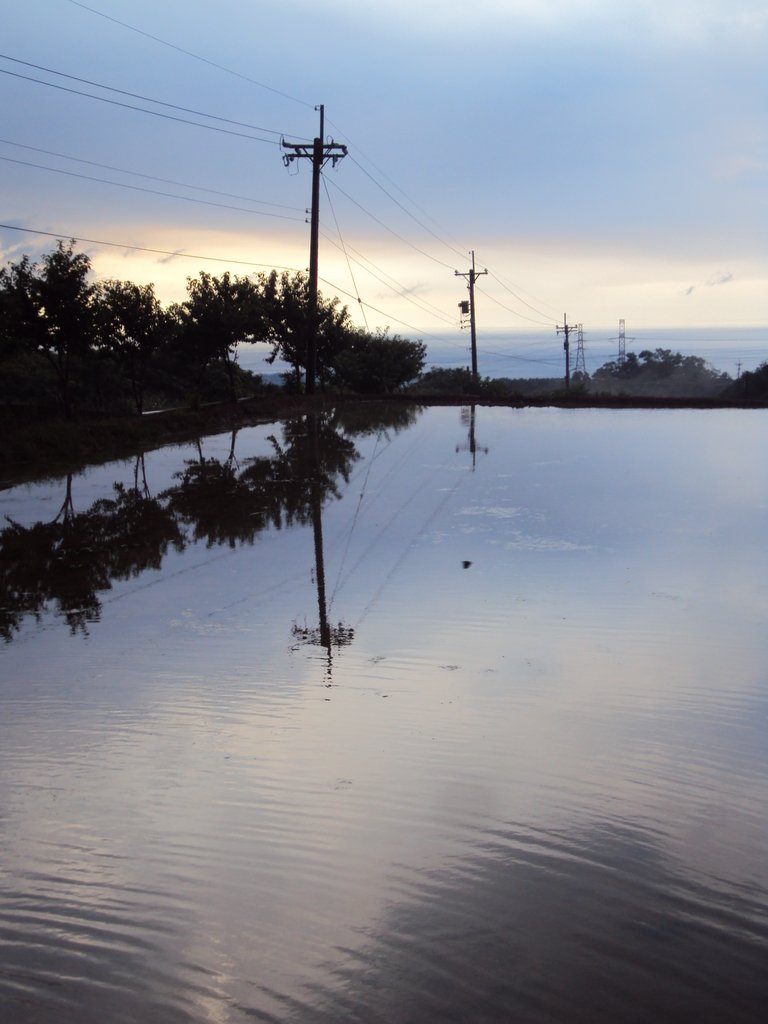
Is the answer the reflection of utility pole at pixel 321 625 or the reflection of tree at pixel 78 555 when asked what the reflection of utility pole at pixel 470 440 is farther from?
the reflection of tree at pixel 78 555

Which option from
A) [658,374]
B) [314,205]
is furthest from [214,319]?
[658,374]

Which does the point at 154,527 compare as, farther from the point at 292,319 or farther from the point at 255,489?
the point at 292,319

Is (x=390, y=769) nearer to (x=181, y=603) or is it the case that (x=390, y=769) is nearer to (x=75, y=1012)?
(x=75, y=1012)

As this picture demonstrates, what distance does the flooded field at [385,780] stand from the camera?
3.54 meters

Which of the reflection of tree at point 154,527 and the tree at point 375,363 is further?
the tree at point 375,363

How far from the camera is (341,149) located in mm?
37688

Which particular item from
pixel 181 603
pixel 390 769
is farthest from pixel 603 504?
pixel 390 769

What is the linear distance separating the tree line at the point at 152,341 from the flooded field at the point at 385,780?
14711 millimetres

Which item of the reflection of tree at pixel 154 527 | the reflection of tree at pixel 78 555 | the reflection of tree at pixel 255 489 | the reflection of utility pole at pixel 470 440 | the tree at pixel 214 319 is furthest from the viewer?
the tree at pixel 214 319

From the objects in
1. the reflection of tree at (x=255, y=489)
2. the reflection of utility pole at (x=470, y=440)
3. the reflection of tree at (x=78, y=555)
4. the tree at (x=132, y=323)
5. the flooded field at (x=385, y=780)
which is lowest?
the flooded field at (x=385, y=780)

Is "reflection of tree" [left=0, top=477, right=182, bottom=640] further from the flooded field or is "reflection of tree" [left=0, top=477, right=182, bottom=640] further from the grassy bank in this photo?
the grassy bank

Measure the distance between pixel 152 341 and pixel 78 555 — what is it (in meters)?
19.1

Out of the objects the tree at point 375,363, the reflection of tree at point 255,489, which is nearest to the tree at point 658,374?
the tree at point 375,363

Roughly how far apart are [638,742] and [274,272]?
44037 mm
